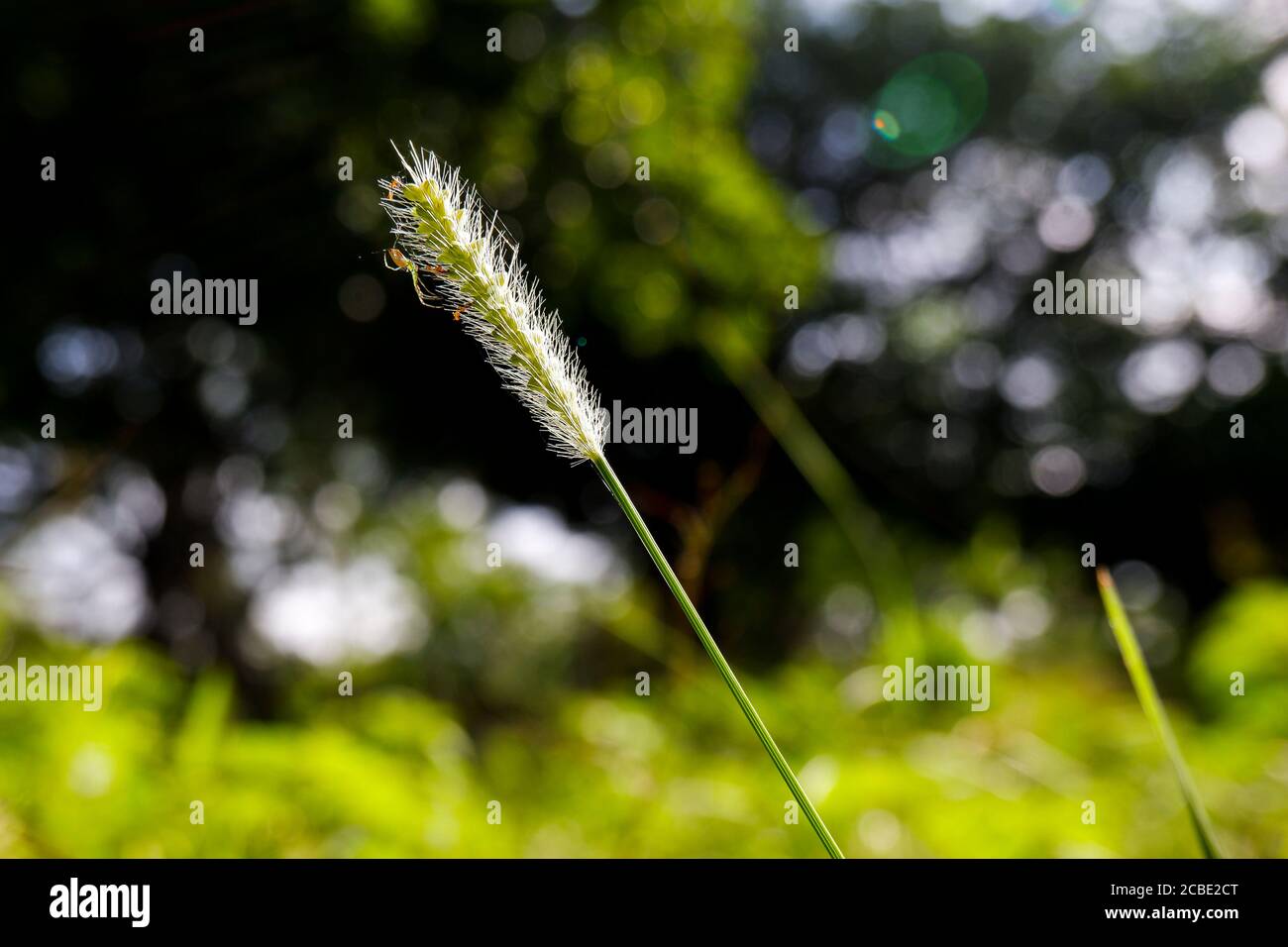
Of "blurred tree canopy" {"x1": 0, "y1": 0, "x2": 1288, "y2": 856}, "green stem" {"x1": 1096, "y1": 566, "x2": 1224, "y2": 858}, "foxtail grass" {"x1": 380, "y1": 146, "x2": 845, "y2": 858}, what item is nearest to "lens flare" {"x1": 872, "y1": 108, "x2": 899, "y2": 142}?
"blurred tree canopy" {"x1": 0, "y1": 0, "x2": 1288, "y2": 856}

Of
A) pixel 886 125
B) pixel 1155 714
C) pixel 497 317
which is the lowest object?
pixel 1155 714

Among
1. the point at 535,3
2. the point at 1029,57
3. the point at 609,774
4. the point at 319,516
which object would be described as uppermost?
the point at 1029,57

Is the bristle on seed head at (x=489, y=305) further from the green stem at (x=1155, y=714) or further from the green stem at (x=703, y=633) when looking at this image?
the green stem at (x=1155, y=714)

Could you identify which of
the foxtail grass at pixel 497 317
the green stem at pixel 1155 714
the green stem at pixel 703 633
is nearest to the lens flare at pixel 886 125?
the green stem at pixel 1155 714

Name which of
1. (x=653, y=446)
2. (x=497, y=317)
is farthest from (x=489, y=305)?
(x=653, y=446)

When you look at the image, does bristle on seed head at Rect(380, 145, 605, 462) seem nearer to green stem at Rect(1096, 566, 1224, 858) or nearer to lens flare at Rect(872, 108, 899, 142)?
green stem at Rect(1096, 566, 1224, 858)

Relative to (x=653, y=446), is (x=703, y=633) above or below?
below

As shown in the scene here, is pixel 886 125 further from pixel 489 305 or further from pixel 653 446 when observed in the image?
pixel 489 305

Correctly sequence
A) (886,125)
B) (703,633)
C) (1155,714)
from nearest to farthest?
(703,633), (1155,714), (886,125)

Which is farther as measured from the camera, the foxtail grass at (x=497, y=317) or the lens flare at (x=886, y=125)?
the lens flare at (x=886, y=125)
